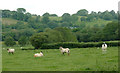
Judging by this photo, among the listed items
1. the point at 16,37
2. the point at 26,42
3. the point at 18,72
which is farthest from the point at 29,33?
the point at 18,72

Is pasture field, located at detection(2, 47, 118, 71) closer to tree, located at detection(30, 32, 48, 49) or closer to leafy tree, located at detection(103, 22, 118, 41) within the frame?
tree, located at detection(30, 32, 48, 49)

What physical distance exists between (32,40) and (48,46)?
37.9 feet

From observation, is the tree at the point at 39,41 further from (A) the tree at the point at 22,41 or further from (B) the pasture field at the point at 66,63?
(B) the pasture field at the point at 66,63

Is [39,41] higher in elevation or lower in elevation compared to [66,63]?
lower

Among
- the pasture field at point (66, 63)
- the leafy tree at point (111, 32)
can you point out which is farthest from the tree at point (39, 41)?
the pasture field at point (66, 63)

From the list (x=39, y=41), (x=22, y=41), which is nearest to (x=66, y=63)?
(x=39, y=41)

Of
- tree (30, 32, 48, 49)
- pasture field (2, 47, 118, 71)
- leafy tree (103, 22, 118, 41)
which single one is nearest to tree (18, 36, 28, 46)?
tree (30, 32, 48, 49)

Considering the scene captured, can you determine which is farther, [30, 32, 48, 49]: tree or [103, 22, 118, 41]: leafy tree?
[103, 22, 118, 41]: leafy tree

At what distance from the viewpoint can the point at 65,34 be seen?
2965 inches

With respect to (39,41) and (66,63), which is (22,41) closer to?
(39,41)

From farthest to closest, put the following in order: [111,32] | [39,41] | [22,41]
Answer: [22,41] < [111,32] < [39,41]

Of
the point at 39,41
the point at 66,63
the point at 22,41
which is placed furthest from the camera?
the point at 22,41

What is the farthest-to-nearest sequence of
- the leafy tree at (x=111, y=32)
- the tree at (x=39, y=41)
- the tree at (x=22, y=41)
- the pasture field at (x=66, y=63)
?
the tree at (x=22, y=41), the leafy tree at (x=111, y=32), the tree at (x=39, y=41), the pasture field at (x=66, y=63)

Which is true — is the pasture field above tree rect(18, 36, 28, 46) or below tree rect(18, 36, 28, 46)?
above
